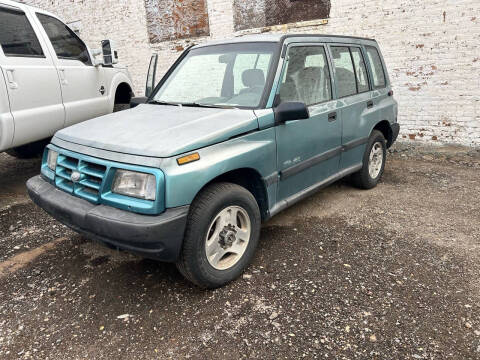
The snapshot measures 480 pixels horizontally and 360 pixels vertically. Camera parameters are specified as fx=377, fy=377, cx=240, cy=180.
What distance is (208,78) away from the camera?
3.52 metres

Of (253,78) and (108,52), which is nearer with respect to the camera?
(253,78)

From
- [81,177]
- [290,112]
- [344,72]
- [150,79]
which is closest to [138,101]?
[150,79]

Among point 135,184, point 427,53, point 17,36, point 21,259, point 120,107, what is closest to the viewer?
point 135,184

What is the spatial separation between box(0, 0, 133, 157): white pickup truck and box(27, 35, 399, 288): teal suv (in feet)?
5.21

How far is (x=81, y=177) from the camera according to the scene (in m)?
2.65

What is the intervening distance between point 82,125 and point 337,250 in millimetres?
2442

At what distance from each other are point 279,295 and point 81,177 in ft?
5.40

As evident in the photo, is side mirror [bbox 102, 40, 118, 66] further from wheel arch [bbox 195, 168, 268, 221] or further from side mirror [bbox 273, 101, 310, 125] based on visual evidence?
wheel arch [bbox 195, 168, 268, 221]

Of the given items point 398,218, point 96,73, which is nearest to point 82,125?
point 96,73

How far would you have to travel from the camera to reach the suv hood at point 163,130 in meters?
2.48

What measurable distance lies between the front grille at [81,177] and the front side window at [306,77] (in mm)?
1604

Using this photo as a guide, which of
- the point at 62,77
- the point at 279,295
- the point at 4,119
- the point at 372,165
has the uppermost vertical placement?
the point at 62,77

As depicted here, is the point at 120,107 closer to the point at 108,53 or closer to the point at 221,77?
the point at 108,53

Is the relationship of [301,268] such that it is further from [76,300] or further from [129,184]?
[76,300]
